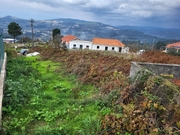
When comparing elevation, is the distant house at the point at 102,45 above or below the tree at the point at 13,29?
below

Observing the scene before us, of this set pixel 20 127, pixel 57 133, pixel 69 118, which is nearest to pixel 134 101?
pixel 69 118

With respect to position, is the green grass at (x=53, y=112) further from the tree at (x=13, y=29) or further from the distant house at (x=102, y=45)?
the tree at (x=13, y=29)

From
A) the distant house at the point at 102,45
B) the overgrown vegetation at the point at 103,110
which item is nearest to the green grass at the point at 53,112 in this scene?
the overgrown vegetation at the point at 103,110

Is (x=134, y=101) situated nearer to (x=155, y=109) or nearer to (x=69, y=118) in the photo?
(x=155, y=109)

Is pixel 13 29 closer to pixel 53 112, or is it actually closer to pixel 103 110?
pixel 53 112

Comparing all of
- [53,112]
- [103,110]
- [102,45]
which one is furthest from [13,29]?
[103,110]

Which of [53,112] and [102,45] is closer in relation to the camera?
[53,112]

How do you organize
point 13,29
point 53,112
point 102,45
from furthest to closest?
point 102,45 < point 13,29 < point 53,112

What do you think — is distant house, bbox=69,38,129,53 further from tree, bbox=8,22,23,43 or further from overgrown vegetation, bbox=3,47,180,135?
overgrown vegetation, bbox=3,47,180,135

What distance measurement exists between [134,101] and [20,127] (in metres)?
2.83

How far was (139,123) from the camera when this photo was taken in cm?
362

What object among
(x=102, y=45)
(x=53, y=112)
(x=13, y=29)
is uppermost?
(x=13, y=29)

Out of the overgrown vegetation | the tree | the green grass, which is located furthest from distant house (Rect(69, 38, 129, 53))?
the overgrown vegetation

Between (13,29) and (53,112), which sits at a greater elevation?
(13,29)
